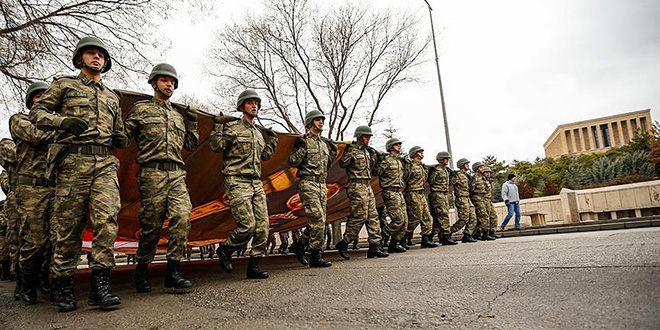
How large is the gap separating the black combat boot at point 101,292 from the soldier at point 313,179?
8.80 ft

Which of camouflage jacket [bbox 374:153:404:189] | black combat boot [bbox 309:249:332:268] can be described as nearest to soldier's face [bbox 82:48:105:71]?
black combat boot [bbox 309:249:332:268]

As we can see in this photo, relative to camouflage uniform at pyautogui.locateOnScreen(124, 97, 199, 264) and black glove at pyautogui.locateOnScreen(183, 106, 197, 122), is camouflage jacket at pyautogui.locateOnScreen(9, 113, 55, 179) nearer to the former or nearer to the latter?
camouflage uniform at pyautogui.locateOnScreen(124, 97, 199, 264)

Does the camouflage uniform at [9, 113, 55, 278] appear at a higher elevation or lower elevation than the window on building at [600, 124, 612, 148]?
lower

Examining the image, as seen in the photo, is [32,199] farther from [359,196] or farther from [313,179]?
[359,196]

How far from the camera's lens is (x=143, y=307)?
318 cm

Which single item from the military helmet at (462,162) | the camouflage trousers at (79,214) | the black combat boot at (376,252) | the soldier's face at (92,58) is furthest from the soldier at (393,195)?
the soldier's face at (92,58)

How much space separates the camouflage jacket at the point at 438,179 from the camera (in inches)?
359

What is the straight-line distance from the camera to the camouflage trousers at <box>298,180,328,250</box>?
5.52 m

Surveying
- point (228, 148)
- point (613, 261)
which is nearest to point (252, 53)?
point (228, 148)

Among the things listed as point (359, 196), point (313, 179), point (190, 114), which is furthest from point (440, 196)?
point (190, 114)

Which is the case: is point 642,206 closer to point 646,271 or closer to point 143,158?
point 646,271

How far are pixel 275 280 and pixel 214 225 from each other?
2.87m

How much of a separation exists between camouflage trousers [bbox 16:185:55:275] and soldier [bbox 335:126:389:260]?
3919 millimetres

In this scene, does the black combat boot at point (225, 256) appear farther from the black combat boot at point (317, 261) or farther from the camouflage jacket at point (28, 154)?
the camouflage jacket at point (28, 154)
